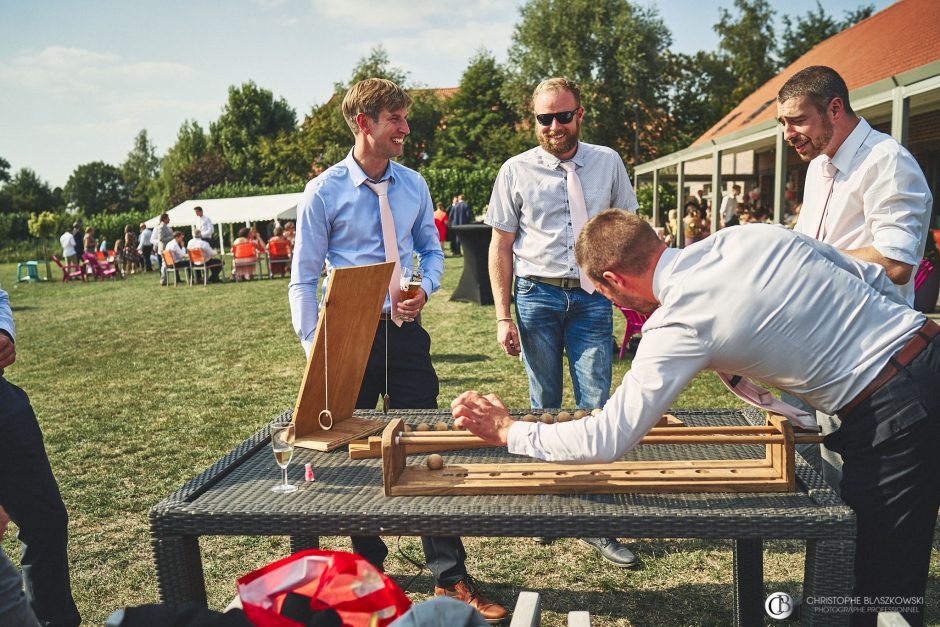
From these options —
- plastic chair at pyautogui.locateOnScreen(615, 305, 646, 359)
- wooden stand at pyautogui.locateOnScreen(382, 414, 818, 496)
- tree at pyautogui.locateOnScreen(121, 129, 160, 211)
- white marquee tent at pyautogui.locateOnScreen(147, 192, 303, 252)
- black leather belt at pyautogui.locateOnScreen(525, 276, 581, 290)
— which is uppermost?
tree at pyautogui.locateOnScreen(121, 129, 160, 211)

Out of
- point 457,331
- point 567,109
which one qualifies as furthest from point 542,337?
point 457,331

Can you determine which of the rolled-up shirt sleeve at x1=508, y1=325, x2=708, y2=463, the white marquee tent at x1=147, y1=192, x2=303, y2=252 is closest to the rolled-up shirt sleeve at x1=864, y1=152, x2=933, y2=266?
the rolled-up shirt sleeve at x1=508, y1=325, x2=708, y2=463

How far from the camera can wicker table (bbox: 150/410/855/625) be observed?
71.3 inches

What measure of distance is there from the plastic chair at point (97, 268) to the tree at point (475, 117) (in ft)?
103

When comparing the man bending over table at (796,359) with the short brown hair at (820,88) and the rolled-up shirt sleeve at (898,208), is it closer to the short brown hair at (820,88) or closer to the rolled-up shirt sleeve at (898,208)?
the rolled-up shirt sleeve at (898,208)

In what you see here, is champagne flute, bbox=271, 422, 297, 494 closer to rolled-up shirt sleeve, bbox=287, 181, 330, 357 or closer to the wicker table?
the wicker table

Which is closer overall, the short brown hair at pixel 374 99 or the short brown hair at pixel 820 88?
the short brown hair at pixel 820 88

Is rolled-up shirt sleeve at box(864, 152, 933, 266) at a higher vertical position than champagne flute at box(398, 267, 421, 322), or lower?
higher

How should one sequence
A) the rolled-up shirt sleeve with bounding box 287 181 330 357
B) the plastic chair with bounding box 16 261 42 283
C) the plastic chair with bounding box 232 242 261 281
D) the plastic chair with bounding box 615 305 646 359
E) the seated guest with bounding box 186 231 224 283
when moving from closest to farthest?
the rolled-up shirt sleeve with bounding box 287 181 330 357 < the plastic chair with bounding box 615 305 646 359 < the seated guest with bounding box 186 231 224 283 < the plastic chair with bounding box 232 242 261 281 < the plastic chair with bounding box 16 261 42 283

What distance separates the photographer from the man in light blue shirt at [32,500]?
2604mm

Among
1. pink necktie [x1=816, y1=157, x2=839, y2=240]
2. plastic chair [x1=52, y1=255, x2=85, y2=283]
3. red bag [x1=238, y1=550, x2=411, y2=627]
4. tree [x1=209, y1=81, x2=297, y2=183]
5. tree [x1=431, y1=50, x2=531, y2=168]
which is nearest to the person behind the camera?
red bag [x1=238, y1=550, x2=411, y2=627]

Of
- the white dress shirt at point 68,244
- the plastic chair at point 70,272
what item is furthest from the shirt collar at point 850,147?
the white dress shirt at point 68,244

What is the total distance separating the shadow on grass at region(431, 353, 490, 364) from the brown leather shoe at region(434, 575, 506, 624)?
5153mm

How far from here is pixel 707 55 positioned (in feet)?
171
